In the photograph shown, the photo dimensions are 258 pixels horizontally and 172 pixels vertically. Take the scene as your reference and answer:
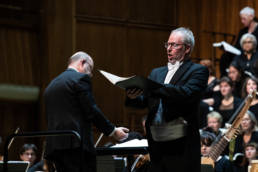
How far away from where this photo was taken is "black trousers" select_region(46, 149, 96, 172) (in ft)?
13.5

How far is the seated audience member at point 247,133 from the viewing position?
270 inches

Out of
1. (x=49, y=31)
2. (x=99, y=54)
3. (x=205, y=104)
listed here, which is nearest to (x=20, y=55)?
(x=49, y=31)

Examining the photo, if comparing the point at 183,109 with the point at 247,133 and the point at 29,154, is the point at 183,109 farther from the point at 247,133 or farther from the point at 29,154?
the point at 29,154

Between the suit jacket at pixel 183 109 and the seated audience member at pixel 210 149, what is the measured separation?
8.35ft

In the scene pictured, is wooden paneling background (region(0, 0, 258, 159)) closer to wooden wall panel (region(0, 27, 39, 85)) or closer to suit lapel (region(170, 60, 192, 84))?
wooden wall panel (region(0, 27, 39, 85))

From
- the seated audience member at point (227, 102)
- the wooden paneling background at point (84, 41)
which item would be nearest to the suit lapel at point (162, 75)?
the seated audience member at point (227, 102)

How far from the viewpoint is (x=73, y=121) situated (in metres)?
4.19

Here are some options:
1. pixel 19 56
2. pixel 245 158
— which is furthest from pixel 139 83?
pixel 19 56

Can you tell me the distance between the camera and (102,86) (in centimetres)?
997

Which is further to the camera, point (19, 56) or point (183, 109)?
point (19, 56)

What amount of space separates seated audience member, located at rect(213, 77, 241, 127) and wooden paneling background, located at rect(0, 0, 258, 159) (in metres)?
2.35

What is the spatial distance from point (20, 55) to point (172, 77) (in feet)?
20.6

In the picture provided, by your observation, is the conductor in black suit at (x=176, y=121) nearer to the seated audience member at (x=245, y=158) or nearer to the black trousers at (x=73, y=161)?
the black trousers at (x=73, y=161)

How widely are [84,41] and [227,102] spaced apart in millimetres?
2957
